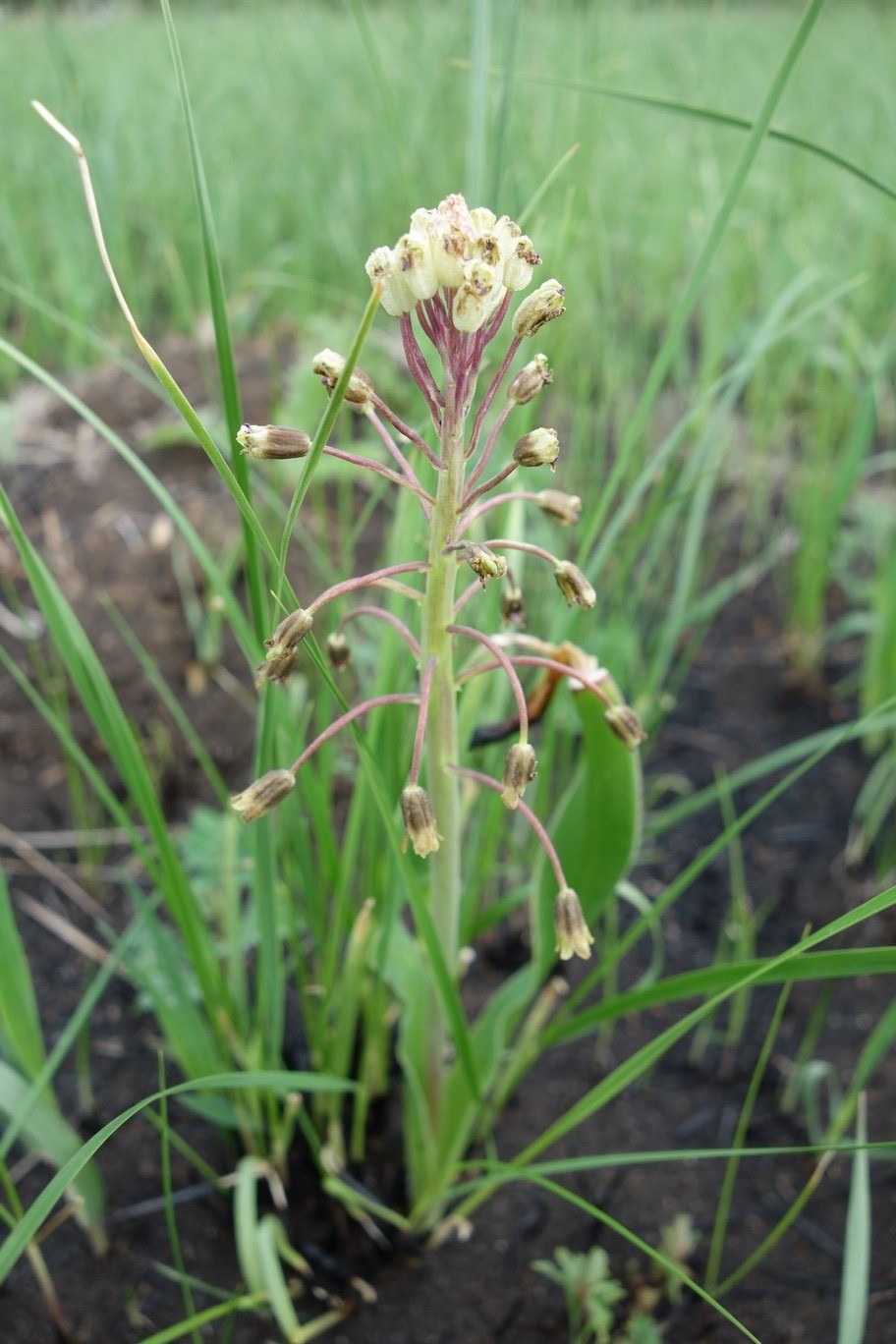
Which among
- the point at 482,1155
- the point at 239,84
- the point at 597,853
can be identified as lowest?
the point at 482,1155

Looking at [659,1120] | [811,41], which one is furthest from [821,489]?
[811,41]

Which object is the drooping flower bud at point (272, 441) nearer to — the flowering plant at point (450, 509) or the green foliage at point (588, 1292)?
the flowering plant at point (450, 509)

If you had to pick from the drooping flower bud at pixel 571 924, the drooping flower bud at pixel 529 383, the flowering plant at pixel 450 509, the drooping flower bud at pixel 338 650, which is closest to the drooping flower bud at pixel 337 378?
the flowering plant at pixel 450 509

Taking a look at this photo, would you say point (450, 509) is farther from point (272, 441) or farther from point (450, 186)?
point (450, 186)

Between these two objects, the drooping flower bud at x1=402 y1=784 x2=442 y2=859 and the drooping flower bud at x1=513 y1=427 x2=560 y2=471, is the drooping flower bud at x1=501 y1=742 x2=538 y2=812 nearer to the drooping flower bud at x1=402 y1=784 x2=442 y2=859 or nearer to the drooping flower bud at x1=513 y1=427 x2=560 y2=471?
the drooping flower bud at x1=402 y1=784 x2=442 y2=859

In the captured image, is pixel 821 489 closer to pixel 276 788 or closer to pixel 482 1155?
pixel 482 1155

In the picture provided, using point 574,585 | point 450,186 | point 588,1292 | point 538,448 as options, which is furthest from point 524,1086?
point 450,186
